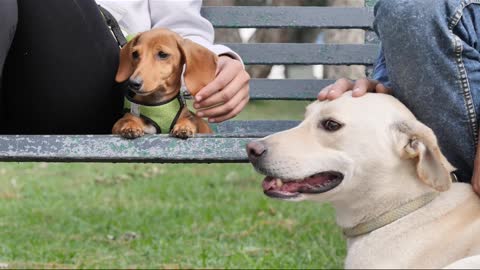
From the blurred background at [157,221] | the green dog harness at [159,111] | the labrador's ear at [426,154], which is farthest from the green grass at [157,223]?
the labrador's ear at [426,154]

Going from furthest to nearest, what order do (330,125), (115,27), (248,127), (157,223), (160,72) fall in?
(157,223) < (248,127) < (115,27) < (160,72) < (330,125)

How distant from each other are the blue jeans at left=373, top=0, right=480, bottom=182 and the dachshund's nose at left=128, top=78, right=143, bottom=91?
2.28ft

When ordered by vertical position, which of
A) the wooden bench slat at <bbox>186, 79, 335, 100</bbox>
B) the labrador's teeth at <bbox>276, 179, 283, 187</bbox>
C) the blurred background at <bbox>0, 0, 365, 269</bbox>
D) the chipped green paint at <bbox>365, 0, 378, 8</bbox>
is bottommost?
the blurred background at <bbox>0, 0, 365, 269</bbox>

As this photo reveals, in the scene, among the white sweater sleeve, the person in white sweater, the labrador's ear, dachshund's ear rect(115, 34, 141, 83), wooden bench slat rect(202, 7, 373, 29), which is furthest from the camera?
wooden bench slat rect(202, 7, 373, 29)

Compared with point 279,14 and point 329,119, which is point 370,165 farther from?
point 279,14

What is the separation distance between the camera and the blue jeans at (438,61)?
221 cm

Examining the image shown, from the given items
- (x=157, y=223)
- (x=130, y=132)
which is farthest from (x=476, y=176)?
(x=157, y=223)

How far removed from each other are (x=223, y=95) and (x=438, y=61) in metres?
0.73

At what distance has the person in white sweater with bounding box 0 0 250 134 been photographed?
2607 millimetres

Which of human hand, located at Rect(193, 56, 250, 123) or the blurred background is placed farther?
the blurred background

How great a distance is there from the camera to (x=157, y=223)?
5527 millimetres

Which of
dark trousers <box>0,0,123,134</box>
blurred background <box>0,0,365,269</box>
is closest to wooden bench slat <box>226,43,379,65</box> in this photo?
blurred background <box>0,0,365,269</box>

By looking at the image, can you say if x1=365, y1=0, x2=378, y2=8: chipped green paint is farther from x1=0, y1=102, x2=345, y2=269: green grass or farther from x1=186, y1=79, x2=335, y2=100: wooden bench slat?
x1=0, y1=102, x2=345, y2=269: green grass

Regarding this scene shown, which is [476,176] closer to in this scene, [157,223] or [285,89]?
[285,89]
